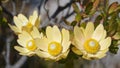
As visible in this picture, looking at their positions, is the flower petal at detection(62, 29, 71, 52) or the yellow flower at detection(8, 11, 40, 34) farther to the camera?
the yellow flower at detection(8, 11, 40, 34)

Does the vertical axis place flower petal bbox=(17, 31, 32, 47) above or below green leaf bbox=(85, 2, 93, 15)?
below

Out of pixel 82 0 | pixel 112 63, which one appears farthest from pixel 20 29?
pixel 112 63

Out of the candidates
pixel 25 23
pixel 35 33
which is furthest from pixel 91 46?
pixel 25 23

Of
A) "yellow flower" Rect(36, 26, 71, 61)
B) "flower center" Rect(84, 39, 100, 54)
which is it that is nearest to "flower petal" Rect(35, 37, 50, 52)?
"yellow flower" Rect(36, 26, 71, 61)

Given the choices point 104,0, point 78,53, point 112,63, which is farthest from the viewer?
point 112,63

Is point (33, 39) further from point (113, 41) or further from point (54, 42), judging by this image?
point (113, 41)

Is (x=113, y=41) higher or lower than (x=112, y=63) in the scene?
higher

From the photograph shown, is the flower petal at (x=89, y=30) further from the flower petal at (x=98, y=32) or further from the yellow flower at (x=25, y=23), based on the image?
the yellow flower at (x=25, y=23)

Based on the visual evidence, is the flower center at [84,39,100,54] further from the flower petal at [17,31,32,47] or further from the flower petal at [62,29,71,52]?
the flower petal at [17,31,32,47]

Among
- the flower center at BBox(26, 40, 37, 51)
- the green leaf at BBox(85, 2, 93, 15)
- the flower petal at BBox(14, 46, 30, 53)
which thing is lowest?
the flower petal at BBox(14, 46, 30, 53)
